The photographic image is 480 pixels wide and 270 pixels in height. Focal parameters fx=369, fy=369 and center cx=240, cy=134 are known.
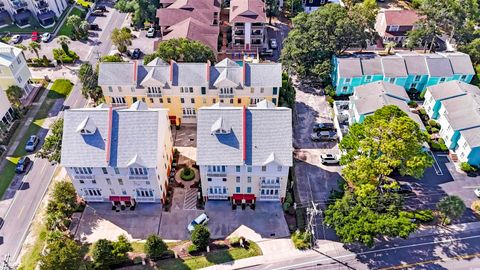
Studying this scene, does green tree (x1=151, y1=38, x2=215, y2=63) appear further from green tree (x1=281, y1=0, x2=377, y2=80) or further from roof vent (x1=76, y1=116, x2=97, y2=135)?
roof vent (x1=76, y1=116, x2=97, y2=135)

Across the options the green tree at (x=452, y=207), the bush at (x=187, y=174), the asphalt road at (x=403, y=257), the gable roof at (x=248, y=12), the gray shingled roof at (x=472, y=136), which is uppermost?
the gable roof at (x=248, y=12)

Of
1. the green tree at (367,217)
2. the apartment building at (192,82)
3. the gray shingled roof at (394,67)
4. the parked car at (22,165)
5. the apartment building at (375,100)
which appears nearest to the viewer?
the green tree at (367,217)

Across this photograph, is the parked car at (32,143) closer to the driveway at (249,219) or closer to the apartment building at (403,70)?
the driveway at (249,219)

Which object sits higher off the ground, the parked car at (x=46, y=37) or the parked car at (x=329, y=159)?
the parked car at (x=46, y=37)

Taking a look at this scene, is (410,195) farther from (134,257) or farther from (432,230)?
(134,257)

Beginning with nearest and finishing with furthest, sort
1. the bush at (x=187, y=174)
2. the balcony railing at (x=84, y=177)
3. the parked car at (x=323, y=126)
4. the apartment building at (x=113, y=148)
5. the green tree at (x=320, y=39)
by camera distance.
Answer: the apartment building at (x=113, y=148), the balcony railing at (x=84, y=177), the bush at (x=187, y=174), the parked car at (x=323, y=126), the green tree at (x=320, y=39)

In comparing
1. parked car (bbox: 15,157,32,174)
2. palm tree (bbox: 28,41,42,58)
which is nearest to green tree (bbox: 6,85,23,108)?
parked car (bbox: 15,157,32,174)

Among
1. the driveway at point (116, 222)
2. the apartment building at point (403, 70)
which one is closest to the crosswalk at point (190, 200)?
the driveway at point (116, 222)
